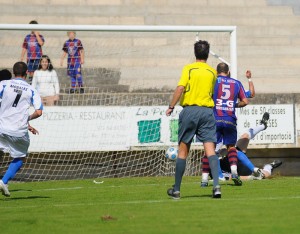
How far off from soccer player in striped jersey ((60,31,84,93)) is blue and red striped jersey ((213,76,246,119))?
4.99 meters

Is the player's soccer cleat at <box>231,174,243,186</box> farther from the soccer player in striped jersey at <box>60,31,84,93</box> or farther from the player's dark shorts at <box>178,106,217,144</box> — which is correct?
the soccer player in striped jersey at <box>60,31,84,93</box>

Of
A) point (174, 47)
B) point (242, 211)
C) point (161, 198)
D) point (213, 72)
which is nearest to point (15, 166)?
point (161, 198)

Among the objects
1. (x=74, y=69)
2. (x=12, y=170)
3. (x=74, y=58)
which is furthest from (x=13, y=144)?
(x=74, y=58)

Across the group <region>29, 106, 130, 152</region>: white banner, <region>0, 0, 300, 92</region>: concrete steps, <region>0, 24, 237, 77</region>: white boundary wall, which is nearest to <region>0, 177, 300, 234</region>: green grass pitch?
<region>29, 106, 130, 152</region>: white banner

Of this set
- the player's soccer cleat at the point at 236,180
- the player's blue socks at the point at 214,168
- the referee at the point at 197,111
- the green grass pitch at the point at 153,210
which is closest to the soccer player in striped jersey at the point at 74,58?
the green grass pitch at the point at 153,210

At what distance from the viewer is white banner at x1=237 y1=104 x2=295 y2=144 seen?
19641mm

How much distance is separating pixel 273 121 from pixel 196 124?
807 centimetres

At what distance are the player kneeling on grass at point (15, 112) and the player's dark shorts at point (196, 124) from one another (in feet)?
8.11

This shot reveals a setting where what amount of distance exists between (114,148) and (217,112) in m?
4.35

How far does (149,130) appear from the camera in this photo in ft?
63.0

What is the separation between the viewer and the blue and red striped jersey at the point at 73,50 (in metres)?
20.2

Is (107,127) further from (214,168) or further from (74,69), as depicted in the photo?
(214,168)

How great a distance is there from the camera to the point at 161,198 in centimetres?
1262

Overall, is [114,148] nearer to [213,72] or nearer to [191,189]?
[191,189]
